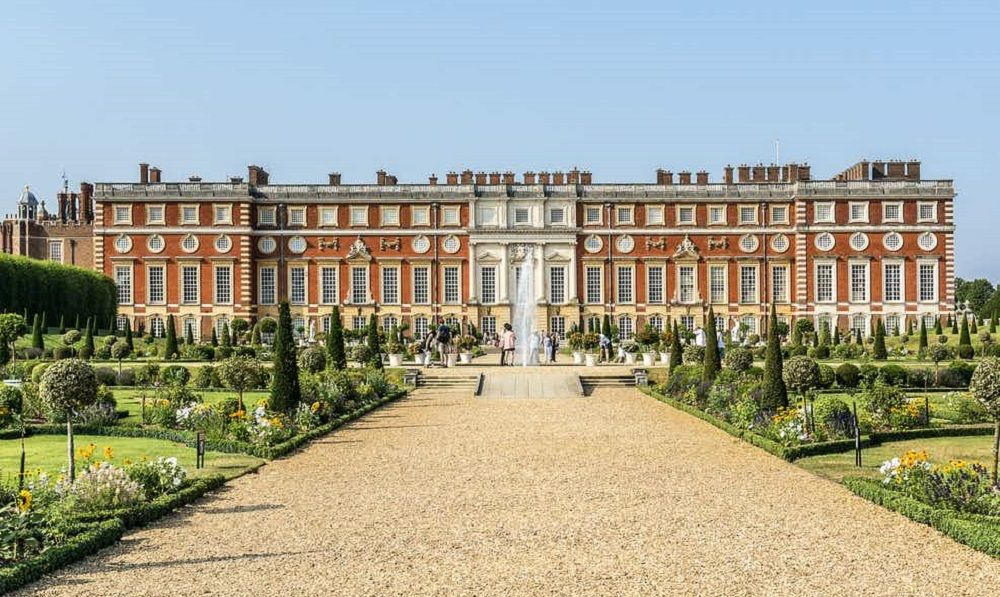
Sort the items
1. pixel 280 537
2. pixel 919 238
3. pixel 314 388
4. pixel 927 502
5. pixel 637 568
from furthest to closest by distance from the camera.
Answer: pixel 919 238 → pixel 314 388 → pixel 927 502 → pixel 280 537 → pixel 637 568

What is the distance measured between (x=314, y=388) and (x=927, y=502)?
11.3 m

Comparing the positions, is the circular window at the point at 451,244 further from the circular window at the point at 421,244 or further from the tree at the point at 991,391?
the tree at the point at 991,391

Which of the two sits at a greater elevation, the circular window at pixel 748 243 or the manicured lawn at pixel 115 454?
the circular window at pixel 748 243

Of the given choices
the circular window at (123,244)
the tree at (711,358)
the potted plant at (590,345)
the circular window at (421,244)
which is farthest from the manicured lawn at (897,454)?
the circular window at (123,244)

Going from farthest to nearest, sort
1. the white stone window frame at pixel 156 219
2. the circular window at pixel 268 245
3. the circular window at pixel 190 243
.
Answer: the circular window at pixel 268 245
the circular window at pixel 190 243
the white stone window frame at pixel 156 219

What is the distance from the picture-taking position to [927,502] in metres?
9.04

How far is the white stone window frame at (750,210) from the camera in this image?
46812 millimetres

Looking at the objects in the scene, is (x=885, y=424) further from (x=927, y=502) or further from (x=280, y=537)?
(x=280, y=537)

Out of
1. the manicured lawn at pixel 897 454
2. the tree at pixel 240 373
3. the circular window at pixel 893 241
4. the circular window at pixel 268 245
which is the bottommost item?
A: the manicured lawn at pixel 897 454

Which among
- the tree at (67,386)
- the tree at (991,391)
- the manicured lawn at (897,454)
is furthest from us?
the manicured lawn at (897,454)

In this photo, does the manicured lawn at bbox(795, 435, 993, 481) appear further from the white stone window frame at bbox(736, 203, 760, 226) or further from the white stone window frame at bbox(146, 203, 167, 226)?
the white stone window frame at bbox(146, 203, 167, 226)

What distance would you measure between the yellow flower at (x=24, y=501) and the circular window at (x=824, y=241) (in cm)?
4223

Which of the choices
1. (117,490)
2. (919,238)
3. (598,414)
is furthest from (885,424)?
(919,238)

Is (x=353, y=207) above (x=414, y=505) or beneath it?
above
